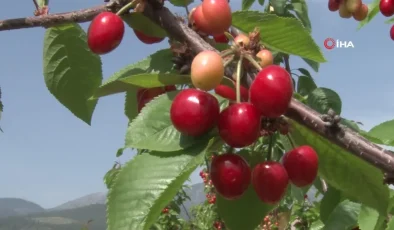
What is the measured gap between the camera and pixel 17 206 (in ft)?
494

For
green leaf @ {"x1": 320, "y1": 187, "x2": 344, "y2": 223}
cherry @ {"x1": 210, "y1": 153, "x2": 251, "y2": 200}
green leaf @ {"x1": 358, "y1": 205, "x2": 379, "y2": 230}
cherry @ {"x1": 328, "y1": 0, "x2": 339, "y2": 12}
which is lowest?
green leaf @ {"x1": 358, "y1": 205, "x2": 379, "y2": 230}

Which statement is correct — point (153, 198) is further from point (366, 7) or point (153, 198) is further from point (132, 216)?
point (366, 7)

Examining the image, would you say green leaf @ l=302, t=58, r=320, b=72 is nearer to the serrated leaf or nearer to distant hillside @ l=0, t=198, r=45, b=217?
the serrated leaf

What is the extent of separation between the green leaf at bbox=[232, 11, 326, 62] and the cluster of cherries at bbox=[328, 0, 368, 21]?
2.30 metres

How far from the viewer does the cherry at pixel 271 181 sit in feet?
2.63

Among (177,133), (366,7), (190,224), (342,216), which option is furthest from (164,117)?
(190,224)

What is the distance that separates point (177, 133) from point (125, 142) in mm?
78

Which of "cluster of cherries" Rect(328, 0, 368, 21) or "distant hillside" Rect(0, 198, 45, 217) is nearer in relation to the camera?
"cluster of cherries" Rect(328, 0, 368, 21)

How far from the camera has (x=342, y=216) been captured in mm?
1768

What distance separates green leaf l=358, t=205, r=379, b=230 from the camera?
1521 millimetres

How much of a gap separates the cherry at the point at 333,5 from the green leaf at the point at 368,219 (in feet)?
6.02

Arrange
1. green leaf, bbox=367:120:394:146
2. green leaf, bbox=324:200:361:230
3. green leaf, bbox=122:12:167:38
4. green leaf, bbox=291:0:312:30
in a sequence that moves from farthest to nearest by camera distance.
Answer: green leaf, bbox=291:0:312:30 → green leaf, bbox=324:200:361:230 → green leaf, bbox=367:120:394:146 → green leaf, bbox=122:12:167:38

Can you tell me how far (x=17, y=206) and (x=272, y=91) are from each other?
160 metres

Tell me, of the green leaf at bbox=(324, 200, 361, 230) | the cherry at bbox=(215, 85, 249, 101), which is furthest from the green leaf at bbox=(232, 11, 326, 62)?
the green leaf at bbox=(324, 200, 361, 230)
